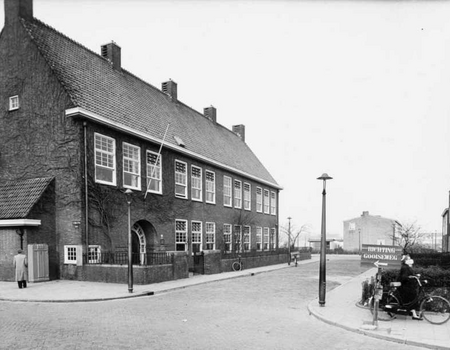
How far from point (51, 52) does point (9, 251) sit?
31.9ft

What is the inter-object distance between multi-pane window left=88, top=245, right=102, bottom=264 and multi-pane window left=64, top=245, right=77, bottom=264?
638 mm

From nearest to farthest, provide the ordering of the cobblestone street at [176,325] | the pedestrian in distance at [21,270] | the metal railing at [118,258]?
the cobblestone street at [176,325]
the pedestrian in distance at [21,270]
the metal railing at [118,258]

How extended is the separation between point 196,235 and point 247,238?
9656mm

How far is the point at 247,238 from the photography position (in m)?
36.2

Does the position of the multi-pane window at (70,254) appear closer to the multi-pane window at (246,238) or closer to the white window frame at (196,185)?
the white window frame at (196,185)

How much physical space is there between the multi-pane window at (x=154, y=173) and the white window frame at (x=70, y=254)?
5.74m

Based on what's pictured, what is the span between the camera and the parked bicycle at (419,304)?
32.9ft

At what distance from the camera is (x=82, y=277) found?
17.6m

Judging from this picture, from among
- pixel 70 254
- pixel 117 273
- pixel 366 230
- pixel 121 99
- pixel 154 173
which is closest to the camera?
pixel 117 273

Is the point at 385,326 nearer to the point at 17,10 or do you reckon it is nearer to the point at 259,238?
the point at 17,10

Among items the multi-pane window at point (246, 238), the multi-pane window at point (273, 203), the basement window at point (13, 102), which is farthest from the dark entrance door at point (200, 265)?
the multi-pane window at point (273, 203)

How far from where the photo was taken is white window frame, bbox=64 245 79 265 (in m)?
18.0

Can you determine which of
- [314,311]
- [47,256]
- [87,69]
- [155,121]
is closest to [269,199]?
[155,121]

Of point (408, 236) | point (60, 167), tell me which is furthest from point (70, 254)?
point (408, 236)
